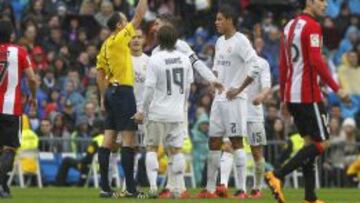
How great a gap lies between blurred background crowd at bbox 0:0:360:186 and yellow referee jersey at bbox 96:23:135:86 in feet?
28.7

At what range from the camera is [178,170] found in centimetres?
1988

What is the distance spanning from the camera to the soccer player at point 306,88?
17.1 meters

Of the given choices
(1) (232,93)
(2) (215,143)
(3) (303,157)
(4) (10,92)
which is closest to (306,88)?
(3) (303,157)

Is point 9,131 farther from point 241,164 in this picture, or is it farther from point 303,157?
point 303,157

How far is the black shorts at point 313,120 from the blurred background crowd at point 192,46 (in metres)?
11.6

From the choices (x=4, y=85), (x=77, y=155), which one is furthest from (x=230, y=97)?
(x=77, y=155)

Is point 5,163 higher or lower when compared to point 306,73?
lower

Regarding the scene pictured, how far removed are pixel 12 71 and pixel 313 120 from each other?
214 inches

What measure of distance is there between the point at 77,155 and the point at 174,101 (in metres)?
10.6

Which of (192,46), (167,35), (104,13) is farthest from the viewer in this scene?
(104,13)

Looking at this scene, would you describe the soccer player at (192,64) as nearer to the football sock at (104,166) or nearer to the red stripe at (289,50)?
the football sock at (104,166)

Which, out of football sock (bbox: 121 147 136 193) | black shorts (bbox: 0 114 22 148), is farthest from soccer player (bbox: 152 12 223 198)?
black shorts (bbox: 0 114 22 148)

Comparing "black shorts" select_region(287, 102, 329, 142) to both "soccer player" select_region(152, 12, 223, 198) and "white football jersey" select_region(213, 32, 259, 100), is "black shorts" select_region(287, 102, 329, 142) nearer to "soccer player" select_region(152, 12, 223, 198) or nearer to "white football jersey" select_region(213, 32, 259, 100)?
"soccer player" select_region(152, 12, 223, 198)

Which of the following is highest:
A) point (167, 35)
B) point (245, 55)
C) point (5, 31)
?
point (5, 31)
